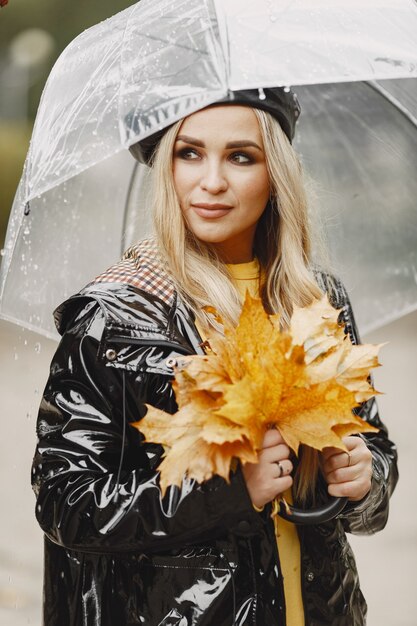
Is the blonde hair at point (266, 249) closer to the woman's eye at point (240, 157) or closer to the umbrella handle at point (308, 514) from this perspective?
the woman's eye at point (240, 157)

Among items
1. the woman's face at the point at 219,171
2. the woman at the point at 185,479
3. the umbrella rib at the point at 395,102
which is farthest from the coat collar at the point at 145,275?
the umbrella rib at the point at 395,102

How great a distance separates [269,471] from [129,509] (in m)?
0.29

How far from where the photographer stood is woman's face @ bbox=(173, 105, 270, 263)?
7.96 feet

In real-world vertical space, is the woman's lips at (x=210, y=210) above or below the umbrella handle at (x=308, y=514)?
above

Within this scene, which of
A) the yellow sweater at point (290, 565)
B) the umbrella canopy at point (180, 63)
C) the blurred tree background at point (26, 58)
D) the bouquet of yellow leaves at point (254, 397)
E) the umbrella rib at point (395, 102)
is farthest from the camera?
the blurred tree background at point (26, 58)

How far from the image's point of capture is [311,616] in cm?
237

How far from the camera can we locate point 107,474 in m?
2.23

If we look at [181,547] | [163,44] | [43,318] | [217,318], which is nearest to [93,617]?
[181,547]

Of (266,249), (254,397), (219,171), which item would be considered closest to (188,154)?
(219,171)

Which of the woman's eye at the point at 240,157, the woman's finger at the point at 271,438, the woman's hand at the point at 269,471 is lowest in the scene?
the woman's hand at the point at 269,471

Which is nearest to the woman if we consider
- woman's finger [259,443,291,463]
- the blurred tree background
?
woman's finger [259,443,291,463]

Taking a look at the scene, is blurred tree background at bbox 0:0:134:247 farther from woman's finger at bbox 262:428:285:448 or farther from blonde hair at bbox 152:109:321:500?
woman's finger at bbox 262:428:285:448

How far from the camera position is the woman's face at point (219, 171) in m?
2.43

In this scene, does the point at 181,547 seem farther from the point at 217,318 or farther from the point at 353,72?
the point at 353,72
